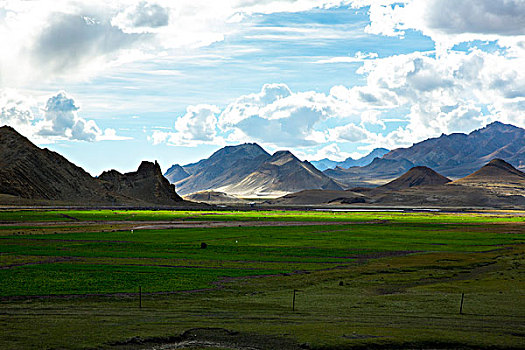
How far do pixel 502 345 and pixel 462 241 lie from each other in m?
64.1

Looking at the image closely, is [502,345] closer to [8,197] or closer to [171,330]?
[171,330]

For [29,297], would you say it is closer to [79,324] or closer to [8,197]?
[79,324]

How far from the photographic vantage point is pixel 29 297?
34.3 m

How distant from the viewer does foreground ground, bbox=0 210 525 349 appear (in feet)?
77.3

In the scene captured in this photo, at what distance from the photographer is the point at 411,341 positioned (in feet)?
75.9

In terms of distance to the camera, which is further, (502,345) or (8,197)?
(8,197)

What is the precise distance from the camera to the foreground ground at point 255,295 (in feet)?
77.3

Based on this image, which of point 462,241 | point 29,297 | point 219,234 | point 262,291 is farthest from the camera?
point 219,234

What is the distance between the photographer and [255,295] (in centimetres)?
3666

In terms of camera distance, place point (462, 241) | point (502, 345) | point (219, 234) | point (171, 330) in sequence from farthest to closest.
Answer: point (219, 234), point (462, 241), point (171, 330), point (502, 345)

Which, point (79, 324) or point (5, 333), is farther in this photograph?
point (79, 324)

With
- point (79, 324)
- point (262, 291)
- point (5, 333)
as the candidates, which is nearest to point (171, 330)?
point (79, 324)

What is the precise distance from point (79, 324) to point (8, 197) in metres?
185

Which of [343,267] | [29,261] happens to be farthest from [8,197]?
[343,267]
